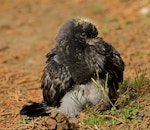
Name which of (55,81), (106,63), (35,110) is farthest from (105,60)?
(35,110)

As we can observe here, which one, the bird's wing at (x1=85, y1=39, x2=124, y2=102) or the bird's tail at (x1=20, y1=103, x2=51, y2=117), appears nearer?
the bird's wing at (x1=85, y1=39, x2=124, y2=102)

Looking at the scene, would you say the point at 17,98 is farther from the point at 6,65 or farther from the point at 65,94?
the point at 6,65

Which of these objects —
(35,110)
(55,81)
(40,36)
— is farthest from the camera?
(40,36)

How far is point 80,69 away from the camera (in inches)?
231

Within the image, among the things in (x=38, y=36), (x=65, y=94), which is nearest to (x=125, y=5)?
(x=38, y=36)

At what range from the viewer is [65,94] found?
5.99 meters

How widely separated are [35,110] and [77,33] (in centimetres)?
115

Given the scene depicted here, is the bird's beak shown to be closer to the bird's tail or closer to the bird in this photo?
the bird

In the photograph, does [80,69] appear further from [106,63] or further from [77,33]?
[77,33]

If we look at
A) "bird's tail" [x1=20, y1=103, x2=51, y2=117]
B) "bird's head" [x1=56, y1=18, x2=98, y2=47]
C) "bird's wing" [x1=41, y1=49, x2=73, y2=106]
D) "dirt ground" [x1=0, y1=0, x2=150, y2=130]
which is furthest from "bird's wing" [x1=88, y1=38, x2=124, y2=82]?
"bird's tail" [x1=20, y1=103, x2=51, y2=117]

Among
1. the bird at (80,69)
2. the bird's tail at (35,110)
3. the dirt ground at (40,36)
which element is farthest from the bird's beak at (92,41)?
the bird's tail at (35,110)

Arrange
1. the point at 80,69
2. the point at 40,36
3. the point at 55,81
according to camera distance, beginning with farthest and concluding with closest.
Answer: the point at 40,36 < the point at 55,81 < the point at 80,69

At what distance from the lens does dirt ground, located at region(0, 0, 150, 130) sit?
7309 mm

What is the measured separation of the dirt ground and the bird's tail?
0.16m
